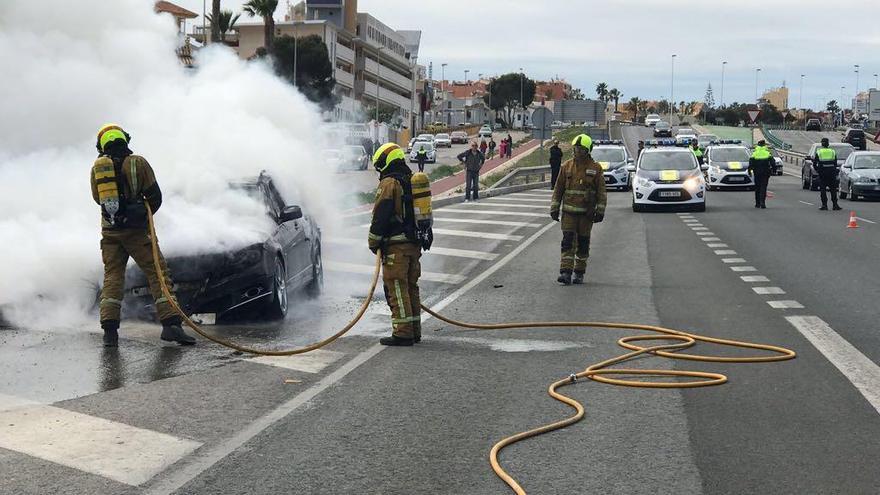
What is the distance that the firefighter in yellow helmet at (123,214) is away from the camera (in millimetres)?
9961

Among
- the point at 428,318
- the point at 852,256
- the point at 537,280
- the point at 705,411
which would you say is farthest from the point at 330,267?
the point at 705,411

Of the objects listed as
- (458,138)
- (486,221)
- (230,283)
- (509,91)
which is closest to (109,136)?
(230,283)

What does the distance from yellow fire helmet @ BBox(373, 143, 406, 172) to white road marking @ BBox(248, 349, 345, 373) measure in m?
1.69

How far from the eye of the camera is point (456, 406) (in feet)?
24.9

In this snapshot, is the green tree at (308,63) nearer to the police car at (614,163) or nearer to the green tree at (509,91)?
the police car at (614,163)

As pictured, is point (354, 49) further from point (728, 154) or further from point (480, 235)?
point (480, 235)

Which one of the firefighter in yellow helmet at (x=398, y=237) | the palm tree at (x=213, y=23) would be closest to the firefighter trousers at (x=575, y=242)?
the firefighter in yellow helmet at (x=398, y=237)

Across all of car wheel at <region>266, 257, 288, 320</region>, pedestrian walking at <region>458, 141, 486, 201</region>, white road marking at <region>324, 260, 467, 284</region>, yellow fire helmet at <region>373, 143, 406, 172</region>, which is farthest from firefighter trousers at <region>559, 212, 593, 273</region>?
pedestrian walking at <region>458, 141, 486, 201</region>

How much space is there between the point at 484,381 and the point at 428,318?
3.70 meters

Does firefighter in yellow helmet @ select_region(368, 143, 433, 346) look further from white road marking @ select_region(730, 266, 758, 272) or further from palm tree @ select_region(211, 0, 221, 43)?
palm tree @ select_region(211, 0, 221, 43)

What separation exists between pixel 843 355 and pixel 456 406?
3482 mm

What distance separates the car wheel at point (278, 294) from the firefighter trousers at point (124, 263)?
4.50 ft

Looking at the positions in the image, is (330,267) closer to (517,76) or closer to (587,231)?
(587,231)

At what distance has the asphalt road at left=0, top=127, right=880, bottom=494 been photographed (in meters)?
5.89
